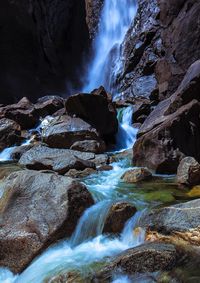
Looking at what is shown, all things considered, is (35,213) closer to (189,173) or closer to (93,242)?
(93,242)

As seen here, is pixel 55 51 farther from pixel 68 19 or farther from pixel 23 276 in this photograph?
pixel 23 276

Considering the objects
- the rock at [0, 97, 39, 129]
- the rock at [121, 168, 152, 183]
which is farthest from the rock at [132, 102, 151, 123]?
the rock at [121, 168, 152, 183]

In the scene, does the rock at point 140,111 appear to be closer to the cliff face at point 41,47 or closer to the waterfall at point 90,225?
the waterfall at point 90,225

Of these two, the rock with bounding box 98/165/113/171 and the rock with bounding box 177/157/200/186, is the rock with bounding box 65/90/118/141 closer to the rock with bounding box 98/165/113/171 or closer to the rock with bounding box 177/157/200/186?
the rock with bounding box 98/165/113/171

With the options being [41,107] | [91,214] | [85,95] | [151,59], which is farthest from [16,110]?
[91,214]

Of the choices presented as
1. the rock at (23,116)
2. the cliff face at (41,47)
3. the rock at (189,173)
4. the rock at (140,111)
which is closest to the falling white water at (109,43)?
the cliff face at (41,47)

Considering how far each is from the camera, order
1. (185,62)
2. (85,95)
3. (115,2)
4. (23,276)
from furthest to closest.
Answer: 1. (115,2)
2. (185,62)
3. (85,95)
4. (23,276)

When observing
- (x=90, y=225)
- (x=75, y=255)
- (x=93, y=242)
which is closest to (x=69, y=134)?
(x=90, y=225)

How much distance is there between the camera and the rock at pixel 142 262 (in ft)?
17.6

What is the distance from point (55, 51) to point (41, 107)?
36.0 feet

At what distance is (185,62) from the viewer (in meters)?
17.4

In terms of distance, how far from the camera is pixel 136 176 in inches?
393

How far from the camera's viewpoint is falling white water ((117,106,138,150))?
1591 cm

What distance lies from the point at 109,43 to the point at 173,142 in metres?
17.1
